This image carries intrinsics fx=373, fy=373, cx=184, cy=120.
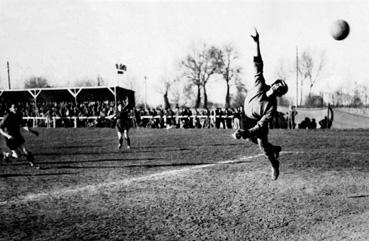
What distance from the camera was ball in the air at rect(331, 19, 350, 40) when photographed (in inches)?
352

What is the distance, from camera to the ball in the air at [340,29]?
8.95 metres

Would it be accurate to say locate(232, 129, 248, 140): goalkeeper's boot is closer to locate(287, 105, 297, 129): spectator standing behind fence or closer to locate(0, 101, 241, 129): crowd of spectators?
locate(287, 105, 297, 129): spectator standing behind fence

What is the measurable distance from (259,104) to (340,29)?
4259 millimetres

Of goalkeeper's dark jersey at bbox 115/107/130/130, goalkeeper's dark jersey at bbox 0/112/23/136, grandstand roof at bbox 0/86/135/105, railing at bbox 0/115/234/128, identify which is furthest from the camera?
grandstand roof at bbox 0/86/135/105

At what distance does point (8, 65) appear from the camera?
62.2 meters

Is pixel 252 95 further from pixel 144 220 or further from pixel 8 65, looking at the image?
pixel 8 65

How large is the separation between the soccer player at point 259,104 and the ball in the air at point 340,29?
376 cm

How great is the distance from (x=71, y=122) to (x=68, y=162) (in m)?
20.3

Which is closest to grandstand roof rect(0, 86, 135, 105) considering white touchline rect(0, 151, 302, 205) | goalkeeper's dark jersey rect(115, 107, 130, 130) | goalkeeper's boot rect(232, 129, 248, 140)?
goalkeeper's dark jersey rect(115, 107, 130, 130)

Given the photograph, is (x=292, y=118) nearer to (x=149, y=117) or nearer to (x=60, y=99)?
(x=149, y=117)

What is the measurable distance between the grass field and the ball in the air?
3.42 metres

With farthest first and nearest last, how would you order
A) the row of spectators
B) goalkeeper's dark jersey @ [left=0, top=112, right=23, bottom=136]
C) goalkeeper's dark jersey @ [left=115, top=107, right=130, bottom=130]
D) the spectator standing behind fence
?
1. the row of spectators
2. the spectator standing behind fence
3. goalkeeper's dark jersey @ [left=115, top=107, right=130, bottom=130]
4. goalkeeper's dark jersey @ [left=0, top=112, right=23, bottom=136]

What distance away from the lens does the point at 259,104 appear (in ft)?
20.1

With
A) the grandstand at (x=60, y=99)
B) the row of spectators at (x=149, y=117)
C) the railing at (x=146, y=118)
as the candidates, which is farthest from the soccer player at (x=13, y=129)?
the grandstand at (x=60, y=99)
